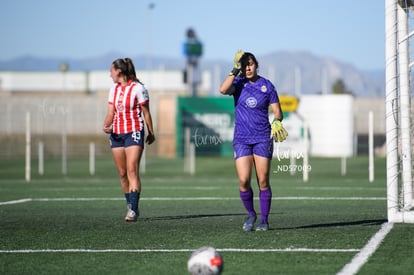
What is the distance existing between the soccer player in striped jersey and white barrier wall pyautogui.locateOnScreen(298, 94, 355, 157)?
96.8 feet

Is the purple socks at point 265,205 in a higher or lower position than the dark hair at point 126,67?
lower

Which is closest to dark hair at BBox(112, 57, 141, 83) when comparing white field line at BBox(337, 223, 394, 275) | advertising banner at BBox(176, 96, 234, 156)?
white field line at BBox(337, 223, 394, 275)

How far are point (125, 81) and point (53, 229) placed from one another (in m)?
2.39

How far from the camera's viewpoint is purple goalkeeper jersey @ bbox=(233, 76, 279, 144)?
1141 centimetres

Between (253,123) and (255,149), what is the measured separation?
1.03ft

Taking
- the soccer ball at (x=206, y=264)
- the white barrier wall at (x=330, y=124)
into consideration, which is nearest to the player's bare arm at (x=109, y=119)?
the soccer ball at (x=206, y=264)

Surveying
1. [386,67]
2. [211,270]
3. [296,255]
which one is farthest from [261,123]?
[211,270]

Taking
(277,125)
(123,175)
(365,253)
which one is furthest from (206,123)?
(365,253)

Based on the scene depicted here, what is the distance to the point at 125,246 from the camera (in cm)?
994

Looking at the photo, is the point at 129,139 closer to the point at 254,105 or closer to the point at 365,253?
the point at 254,105

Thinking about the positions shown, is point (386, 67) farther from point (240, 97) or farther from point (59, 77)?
point (59, 77)

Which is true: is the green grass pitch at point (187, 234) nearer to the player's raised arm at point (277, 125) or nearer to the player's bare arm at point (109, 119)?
the player's raised arm at point (277, 125)

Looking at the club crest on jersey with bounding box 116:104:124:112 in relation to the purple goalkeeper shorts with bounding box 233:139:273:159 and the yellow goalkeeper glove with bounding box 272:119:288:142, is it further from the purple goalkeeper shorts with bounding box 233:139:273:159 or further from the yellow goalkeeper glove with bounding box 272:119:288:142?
the yellow goalkeeper glove with bounding box 272:119:288:142

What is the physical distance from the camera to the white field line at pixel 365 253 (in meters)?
8.13
